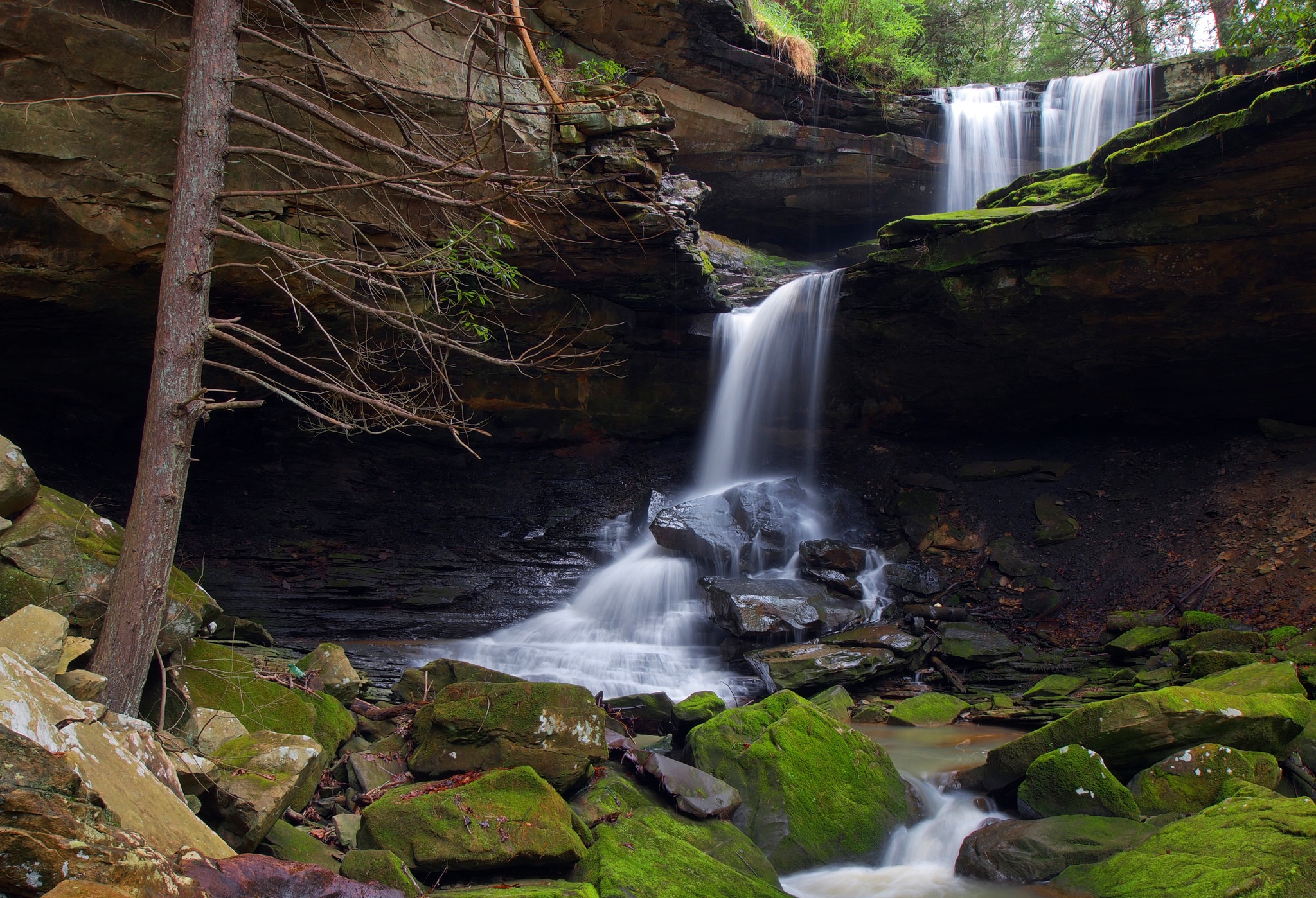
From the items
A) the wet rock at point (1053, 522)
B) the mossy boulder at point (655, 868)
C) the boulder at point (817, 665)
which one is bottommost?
the boulder at point (817, 665)

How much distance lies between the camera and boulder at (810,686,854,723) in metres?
7.33

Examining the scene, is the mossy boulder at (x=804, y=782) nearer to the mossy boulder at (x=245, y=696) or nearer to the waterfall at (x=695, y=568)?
the mossy boulder at (x=245, y=696)

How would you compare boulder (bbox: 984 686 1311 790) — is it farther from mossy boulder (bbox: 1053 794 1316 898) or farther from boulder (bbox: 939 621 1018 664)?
boulder (bbox: 939 621 1018 664)

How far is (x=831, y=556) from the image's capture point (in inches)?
418

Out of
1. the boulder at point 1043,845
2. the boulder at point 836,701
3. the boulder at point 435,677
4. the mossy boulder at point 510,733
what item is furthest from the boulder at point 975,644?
the mossy boulder at point 510,733

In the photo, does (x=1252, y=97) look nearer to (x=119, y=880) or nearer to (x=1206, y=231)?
(x=1206, y=231)

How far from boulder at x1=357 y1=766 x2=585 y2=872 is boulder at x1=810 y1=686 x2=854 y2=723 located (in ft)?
13.5

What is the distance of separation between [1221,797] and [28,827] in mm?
5609

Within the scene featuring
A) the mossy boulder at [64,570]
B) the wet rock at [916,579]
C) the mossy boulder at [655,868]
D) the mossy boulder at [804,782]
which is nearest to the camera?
the mossy boulder at [655,868]

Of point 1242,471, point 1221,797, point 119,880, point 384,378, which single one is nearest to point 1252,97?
point 1242,471

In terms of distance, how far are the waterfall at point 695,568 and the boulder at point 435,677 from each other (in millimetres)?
2203

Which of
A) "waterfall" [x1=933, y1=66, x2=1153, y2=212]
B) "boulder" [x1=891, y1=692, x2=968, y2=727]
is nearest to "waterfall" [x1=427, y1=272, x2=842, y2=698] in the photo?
"boulder" [x1=891, y1=692, x2=968, y2=727]

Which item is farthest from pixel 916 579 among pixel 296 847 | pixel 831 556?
pixel 296 847

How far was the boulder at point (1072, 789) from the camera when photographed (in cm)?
456
